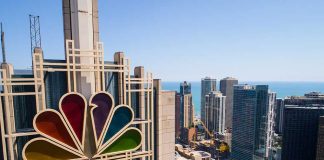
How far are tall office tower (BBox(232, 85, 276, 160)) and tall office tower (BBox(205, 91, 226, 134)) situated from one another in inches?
1193

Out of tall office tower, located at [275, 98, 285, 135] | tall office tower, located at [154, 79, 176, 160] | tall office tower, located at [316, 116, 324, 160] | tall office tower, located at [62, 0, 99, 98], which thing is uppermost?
tall office tower, located at [62, 0, 99, 98]

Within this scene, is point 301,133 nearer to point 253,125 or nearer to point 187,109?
point 253,125

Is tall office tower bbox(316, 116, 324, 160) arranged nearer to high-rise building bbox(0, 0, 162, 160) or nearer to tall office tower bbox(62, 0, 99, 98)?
high-rise building bbox(0, 0, 162, 160)

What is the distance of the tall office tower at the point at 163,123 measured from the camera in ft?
53.5

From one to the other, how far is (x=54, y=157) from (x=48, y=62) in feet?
19.0

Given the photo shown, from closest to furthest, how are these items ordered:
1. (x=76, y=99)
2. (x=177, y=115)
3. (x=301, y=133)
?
1. (x=76, y=99)
2. (x=301, y=133)
3. (x=177, y=115)

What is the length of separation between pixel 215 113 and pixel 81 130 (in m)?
144

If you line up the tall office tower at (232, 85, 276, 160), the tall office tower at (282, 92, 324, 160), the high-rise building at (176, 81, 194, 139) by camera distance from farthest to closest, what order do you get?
the high-rise building at (176, 81, 194, 139) < the tall office tower at (232, 85, 276, 160) < the tall office tower at (282, 92, 324, 160)

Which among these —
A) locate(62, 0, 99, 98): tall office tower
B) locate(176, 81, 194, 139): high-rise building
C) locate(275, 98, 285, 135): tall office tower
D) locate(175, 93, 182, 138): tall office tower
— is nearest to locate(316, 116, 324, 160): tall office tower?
locate(175, 93, 182, 138): tall office tower

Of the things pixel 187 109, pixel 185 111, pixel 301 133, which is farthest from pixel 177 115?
pixel 301 133

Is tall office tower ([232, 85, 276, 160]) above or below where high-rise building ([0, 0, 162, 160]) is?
below

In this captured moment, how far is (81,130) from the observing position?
492 inches

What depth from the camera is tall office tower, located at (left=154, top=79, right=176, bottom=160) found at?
53.5ft

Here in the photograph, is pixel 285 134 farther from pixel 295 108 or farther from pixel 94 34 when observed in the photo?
pixel 94 34
